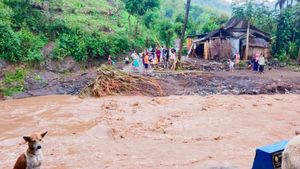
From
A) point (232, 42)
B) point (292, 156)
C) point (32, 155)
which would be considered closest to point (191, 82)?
point (232, 42)

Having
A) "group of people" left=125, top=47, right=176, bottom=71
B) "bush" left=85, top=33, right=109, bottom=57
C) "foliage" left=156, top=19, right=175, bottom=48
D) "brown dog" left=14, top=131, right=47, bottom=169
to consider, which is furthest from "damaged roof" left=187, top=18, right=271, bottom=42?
"brown dog" left=14, top=131, right=47, bottom=169

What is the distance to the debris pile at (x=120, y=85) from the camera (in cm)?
1720

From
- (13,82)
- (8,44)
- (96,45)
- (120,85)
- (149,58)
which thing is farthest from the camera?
(96,45)

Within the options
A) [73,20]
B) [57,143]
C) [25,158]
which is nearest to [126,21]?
[73,20]

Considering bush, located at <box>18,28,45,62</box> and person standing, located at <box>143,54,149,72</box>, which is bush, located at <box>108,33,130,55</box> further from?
bush, located at <box>18,28,45,62</box>

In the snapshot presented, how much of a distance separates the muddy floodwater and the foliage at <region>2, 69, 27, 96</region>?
59.6 inches

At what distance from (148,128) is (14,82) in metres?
10.6

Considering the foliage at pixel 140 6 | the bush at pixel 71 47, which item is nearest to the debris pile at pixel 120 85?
the bush at pixel 71 47

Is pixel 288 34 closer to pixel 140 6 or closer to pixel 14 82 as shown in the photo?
pixel 140 6

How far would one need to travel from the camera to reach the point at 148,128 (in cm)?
1121

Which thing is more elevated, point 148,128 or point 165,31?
point 165,31

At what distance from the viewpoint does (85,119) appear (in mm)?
12578

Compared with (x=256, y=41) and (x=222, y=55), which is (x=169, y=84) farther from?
(x=256, y=41)

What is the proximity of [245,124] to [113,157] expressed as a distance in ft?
17.0
